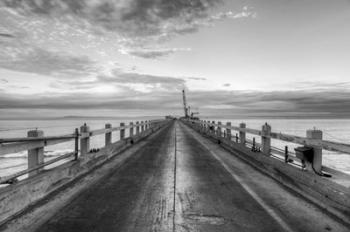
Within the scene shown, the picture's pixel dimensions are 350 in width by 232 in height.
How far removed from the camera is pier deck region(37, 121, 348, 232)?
3.55 meters

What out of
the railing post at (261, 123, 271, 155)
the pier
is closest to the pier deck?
the pier

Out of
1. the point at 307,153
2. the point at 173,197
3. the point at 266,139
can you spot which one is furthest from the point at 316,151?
the point at 173,197

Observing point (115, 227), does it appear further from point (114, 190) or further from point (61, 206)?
point (114, 190)

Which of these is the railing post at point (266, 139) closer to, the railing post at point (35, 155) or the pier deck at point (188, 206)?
the pier deck at point (188, 206)

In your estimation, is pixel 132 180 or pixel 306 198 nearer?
pixel 306 198

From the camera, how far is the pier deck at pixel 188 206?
3553 mm

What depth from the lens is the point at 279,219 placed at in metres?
3.78

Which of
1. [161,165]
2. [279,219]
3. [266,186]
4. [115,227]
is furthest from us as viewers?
[161,165]

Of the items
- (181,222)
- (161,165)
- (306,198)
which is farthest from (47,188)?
(306,198)

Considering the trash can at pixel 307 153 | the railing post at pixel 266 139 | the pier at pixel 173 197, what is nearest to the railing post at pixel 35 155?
the pier at pixel 173 197

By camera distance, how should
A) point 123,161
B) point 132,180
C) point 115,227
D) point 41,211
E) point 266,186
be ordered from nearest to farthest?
point 115,227
point 41,211
point 266,186
point 132,180
point 123,161

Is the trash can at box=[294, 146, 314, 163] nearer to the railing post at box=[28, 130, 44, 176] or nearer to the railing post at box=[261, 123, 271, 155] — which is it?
the railing post at box=[261, 123, 271, 155]

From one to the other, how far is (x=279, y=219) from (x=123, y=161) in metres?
6.38

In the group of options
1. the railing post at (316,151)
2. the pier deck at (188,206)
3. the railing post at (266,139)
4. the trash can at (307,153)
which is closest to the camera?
the pier deck at (188,206)
